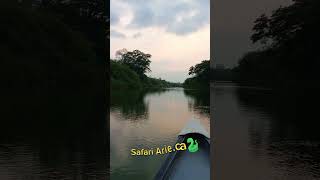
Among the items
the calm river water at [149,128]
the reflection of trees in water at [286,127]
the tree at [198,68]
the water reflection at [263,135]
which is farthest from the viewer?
the reflection of trees in water at [286,127]

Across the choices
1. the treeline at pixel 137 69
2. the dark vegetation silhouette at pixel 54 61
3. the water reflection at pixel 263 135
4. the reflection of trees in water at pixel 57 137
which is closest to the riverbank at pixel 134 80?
the treeline at pixel 137 69

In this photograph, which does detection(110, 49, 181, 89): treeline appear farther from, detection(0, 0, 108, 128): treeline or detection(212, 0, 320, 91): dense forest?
detection(212, 0, 320, 91): dense forest

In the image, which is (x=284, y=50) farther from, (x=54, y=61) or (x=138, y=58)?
(x=138, y=58)

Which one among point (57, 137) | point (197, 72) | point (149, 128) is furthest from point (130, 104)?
point (197, 72)

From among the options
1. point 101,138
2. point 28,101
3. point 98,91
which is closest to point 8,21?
point 28,101

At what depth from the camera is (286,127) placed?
12922mm

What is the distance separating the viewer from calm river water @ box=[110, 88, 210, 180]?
5.42 meters

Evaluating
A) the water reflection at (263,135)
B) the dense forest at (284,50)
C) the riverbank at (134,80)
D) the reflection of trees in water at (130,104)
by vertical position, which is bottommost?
the water reflection at (263,135)

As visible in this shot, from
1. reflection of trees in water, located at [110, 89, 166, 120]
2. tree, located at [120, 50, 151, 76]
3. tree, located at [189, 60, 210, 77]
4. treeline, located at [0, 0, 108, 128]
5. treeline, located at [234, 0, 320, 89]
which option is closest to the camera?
tree, located at [120, 50, 151, 76]

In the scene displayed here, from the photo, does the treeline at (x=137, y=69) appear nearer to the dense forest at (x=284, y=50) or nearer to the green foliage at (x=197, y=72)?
the green foliage at (x=197, y=72)

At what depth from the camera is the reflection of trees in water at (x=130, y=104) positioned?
9211 millimetres

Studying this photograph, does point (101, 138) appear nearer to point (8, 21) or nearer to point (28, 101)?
point (28, 101)

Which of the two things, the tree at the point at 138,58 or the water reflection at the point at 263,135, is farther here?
the water reflection at the point at 263,135

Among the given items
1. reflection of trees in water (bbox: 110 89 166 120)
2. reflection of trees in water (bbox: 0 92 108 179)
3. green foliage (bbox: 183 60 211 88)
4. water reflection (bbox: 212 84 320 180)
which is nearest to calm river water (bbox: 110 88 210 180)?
reflection of trees in water (bbox: 110 89 166 120)
